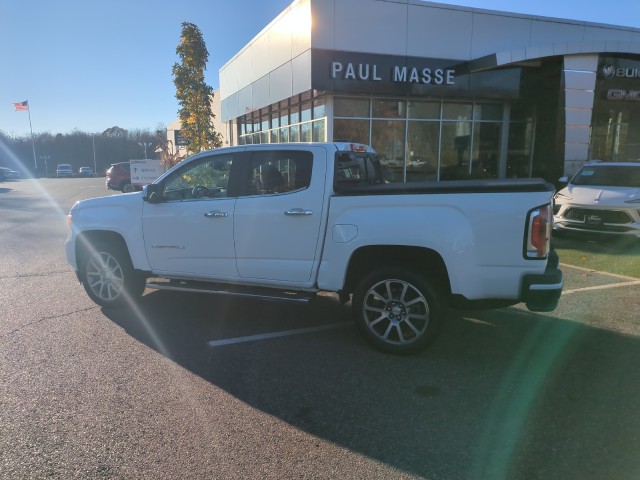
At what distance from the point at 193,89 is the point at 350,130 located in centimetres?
598

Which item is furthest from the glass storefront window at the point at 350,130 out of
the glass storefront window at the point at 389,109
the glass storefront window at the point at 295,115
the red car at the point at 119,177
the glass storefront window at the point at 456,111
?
the red car at the point at 119,177

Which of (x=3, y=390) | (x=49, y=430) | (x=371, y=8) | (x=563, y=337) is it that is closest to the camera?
(x=49, y=430)

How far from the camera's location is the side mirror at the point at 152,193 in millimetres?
5234

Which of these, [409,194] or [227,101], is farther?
[227,101]

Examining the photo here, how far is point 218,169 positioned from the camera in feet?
16.9

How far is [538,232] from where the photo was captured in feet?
12.2

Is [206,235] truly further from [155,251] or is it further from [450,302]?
[450,302]

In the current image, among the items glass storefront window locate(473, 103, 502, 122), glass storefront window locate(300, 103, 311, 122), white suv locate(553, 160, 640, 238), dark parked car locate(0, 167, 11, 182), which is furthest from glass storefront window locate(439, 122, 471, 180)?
dark parked car locate(0, 167, 11, 182)

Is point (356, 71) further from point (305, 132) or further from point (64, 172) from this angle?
point (64, 172)

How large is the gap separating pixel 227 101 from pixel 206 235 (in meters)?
23.7

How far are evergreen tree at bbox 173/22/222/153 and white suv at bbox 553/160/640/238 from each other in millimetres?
12278

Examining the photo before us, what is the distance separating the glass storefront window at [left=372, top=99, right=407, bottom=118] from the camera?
15.8m

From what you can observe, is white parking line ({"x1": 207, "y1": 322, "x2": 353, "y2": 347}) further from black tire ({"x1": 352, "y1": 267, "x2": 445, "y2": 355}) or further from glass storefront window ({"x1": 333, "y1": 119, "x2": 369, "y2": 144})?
glass storefront window ({"x1": 333, "y1": 119, "x2": 369, "y2": 144})

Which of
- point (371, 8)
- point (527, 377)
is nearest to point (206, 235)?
point (527, 377)
